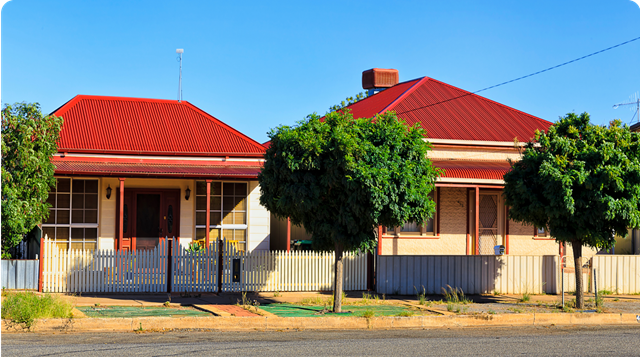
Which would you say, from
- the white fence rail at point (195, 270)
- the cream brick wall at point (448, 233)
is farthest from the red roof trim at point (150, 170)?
the cream brick wall at point (448, 233)

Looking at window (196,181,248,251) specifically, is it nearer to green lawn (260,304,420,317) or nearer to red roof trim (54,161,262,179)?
red roof trim (54,161,262,179)

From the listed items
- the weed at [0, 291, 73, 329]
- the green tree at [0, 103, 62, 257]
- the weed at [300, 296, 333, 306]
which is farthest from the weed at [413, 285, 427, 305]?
the green tree at [0, 103, 62, 257]

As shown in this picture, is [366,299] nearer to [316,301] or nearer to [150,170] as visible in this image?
[316,301]

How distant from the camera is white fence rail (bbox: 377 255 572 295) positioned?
50.3ft

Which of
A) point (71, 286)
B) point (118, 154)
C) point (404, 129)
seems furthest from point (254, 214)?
point (404, 129)

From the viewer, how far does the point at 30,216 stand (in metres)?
13.8

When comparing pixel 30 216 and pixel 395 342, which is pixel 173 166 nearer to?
pixel 30 216

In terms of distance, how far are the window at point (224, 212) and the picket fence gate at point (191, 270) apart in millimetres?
3383

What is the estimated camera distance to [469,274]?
15.7 m

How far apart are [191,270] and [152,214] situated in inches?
170

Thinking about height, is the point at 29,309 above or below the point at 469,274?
below

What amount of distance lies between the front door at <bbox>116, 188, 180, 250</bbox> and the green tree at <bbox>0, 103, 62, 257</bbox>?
158 inches

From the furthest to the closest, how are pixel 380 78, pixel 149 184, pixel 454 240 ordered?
pixel 380 78, pixel 454 240, pixel 149 184

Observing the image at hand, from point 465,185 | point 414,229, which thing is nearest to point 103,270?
point 414,229
